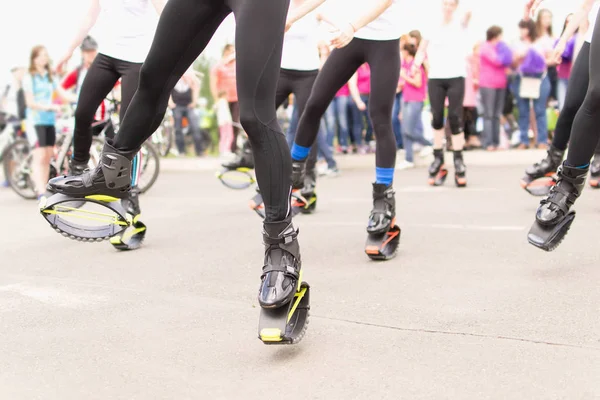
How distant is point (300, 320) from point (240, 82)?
3.22ft

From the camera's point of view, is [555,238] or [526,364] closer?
[526,364]

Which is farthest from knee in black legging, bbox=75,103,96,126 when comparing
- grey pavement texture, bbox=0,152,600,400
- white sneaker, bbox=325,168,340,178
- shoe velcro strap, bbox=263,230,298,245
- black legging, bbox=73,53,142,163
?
white sneaker, bbox=325,168,340,178

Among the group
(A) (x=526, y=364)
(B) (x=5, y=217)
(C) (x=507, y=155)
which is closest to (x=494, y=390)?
(A) (x=526, y=364)

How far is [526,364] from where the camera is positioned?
3.04 metres

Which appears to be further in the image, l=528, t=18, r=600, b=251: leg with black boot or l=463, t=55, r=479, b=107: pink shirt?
l=463, t=55, r=479, b=107: pink shirt

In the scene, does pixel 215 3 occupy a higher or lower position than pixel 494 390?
higher

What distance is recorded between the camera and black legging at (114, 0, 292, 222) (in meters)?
3.29

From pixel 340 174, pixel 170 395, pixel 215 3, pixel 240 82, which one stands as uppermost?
pixel 215 3

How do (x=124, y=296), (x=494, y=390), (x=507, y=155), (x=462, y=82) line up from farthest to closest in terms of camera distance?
(x=507, y=155) < (x=462, y=82) < (x=124, y=296) < (x=494, y=390)

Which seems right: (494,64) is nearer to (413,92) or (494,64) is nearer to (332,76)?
(413,92)

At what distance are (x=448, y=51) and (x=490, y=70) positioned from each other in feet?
14.7

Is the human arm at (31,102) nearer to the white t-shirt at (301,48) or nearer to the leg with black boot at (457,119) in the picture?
the white t-shirt at (301,48)

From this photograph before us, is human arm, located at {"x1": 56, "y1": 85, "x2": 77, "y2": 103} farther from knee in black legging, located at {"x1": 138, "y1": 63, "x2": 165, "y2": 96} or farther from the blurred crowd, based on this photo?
knee in black legging, located at {"x1": 138, "y1": 63, "x2": 165, "y2": 96}

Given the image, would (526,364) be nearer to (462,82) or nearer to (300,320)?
(300,320)
